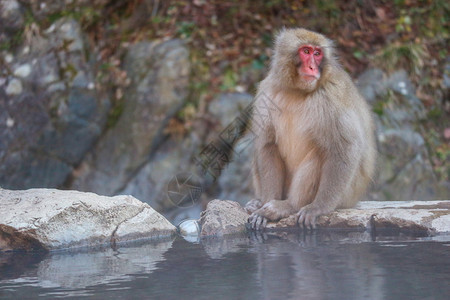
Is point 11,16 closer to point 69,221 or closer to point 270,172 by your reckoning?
point 270,172

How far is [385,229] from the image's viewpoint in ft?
14.9

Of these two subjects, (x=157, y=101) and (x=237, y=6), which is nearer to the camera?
(x=157, y=101)

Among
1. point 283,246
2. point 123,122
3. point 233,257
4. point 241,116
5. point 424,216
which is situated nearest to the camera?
point 233,257

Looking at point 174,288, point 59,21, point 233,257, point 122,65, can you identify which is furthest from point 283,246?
point 59,21

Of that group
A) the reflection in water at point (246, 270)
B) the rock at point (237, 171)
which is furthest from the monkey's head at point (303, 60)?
the rock at point (237, 171)

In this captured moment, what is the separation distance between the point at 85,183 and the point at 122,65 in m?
1.64

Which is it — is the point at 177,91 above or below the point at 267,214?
above

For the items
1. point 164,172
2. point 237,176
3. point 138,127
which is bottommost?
point 237,176

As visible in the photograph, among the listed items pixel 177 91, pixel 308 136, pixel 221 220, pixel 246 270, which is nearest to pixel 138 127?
pixel 177 91

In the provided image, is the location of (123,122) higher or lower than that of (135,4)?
lower

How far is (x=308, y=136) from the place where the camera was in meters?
4.90

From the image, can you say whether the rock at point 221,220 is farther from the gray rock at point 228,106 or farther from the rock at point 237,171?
the gray rock at point 228,106

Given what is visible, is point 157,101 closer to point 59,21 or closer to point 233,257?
point 59,21

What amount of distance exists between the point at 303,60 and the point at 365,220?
3.85 feet
